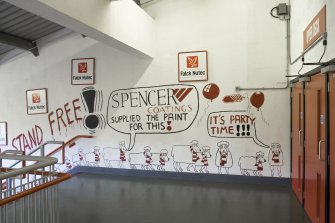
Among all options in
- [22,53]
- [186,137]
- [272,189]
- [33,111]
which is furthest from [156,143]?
[22,53]

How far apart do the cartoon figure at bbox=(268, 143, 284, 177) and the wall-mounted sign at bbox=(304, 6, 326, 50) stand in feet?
7.33

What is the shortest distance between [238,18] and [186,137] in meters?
2.62

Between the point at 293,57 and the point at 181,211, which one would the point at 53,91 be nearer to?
the point at 181,211

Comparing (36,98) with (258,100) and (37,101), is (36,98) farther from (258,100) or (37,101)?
(258,100)

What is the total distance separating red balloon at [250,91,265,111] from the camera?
5.67 m

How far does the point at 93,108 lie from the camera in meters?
6.82

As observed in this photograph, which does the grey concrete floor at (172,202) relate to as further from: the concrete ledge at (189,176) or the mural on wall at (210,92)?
the mural on wall at (210,92)

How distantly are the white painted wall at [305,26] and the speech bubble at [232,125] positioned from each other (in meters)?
1.24

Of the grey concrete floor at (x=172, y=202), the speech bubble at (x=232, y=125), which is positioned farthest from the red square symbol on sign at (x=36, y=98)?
the speech bubble at (x=232, y=125)

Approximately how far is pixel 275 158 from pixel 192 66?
2446mm

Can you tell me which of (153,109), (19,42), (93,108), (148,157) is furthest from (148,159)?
(19,42)

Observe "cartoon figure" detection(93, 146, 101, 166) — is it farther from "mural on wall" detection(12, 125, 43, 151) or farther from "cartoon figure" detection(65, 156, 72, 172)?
"mural on wall" detection(12, 125, 43, 151)

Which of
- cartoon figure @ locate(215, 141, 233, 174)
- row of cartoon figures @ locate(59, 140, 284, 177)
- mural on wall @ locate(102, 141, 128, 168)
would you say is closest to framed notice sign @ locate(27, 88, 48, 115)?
row of cartoon figures @ locate(59, 140, 284, 177)

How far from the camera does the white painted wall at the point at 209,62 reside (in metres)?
5.62
